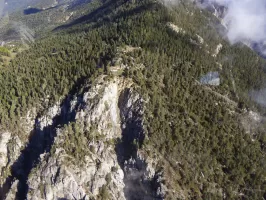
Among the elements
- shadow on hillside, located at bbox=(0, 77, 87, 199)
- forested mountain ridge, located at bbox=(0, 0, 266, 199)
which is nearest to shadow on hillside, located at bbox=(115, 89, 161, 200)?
forested mountain ridge, located at bbox=(0, 0, 266, 199)

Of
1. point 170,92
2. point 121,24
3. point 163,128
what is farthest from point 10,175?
point 121,24

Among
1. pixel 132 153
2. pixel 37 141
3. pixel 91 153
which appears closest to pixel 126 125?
pixel 132 153

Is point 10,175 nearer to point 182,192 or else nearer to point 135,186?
point 135,186

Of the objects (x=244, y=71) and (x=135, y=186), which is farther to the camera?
(x=244, y=71)

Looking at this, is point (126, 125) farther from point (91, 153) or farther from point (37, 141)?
point (37, 141)

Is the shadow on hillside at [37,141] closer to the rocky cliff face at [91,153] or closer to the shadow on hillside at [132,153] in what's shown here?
the rocky cliff face at [91,153]

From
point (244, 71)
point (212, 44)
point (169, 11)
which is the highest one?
point (169, 11)

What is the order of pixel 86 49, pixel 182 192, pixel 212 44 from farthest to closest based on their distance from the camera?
pixel 212 44, pixel 86 49, pixel 182 192
